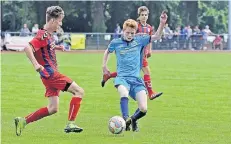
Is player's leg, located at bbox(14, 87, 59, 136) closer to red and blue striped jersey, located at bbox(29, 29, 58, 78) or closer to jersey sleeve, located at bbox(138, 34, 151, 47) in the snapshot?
red and blue striped jersey, located at bbox(29, 29, 58, 78)

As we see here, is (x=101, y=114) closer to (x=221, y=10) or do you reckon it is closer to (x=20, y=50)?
(x=20, y=50)

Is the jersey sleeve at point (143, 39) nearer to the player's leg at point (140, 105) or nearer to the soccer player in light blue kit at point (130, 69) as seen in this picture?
the soccer player in light blue kit at point (130, 69)

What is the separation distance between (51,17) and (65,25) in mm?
50302

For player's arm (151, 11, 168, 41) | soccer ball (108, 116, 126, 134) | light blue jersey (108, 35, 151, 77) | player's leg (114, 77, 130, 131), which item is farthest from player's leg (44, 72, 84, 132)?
player's arm (151, 11, 168, 41)

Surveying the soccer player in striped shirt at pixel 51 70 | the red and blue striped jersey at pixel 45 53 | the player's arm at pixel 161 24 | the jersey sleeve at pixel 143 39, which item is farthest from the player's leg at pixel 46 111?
the player's arm at pixel 161 24

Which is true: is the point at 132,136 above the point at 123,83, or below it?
below

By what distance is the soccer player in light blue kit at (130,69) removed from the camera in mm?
11336

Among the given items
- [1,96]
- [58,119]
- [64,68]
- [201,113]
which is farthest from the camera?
[64,68]

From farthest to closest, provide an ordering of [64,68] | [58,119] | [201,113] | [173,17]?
[173,17] → [64,68] → [201,113] → [58,119]

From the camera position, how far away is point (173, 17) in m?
66.7

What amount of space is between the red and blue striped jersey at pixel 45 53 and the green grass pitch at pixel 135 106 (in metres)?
0.98

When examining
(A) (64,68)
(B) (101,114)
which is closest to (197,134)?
(B) (101,114)

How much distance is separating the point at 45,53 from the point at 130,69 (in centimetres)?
139

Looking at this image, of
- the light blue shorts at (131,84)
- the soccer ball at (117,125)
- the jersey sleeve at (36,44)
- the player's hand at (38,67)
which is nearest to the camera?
the player's hand at (38,67)
